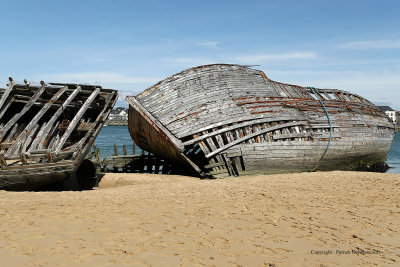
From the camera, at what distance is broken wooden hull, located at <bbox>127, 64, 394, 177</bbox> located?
13.3m

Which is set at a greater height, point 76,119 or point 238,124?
point 76,119

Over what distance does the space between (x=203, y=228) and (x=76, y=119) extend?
772cm

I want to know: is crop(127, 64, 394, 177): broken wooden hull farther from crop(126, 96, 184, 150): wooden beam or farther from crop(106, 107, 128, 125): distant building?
crop(106, 107, 128, 125): distant building

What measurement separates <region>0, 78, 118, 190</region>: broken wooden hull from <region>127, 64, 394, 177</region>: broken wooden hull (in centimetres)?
217

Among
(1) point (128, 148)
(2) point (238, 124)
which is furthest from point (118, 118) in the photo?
(2) point (238, 124)

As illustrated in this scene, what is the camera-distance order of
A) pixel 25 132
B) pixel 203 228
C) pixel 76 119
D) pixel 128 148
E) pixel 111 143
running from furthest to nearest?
pixel 111 143, pixel 128 148, pixel 76 119, pixel 25 132, pixel 203 228

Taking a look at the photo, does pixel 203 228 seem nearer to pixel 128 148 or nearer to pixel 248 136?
pixel 248 136

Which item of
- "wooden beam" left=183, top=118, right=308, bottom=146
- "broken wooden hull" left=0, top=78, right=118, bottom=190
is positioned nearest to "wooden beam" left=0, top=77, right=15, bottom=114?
"broken wooden hull" left=0, top=78, right=118, bottom=190

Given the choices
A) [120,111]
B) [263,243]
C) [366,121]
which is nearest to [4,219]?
[263,243]

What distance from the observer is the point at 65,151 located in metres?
10.3

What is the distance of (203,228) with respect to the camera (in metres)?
5.89

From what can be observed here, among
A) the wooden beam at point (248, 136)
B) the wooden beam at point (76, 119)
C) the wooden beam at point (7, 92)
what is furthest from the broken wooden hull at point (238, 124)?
the wooden beam at point (7, 92)

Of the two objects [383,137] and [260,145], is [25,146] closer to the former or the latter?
[260,145]

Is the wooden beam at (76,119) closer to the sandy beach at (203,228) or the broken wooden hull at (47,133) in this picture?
the broken wooden hull at (47,133)
